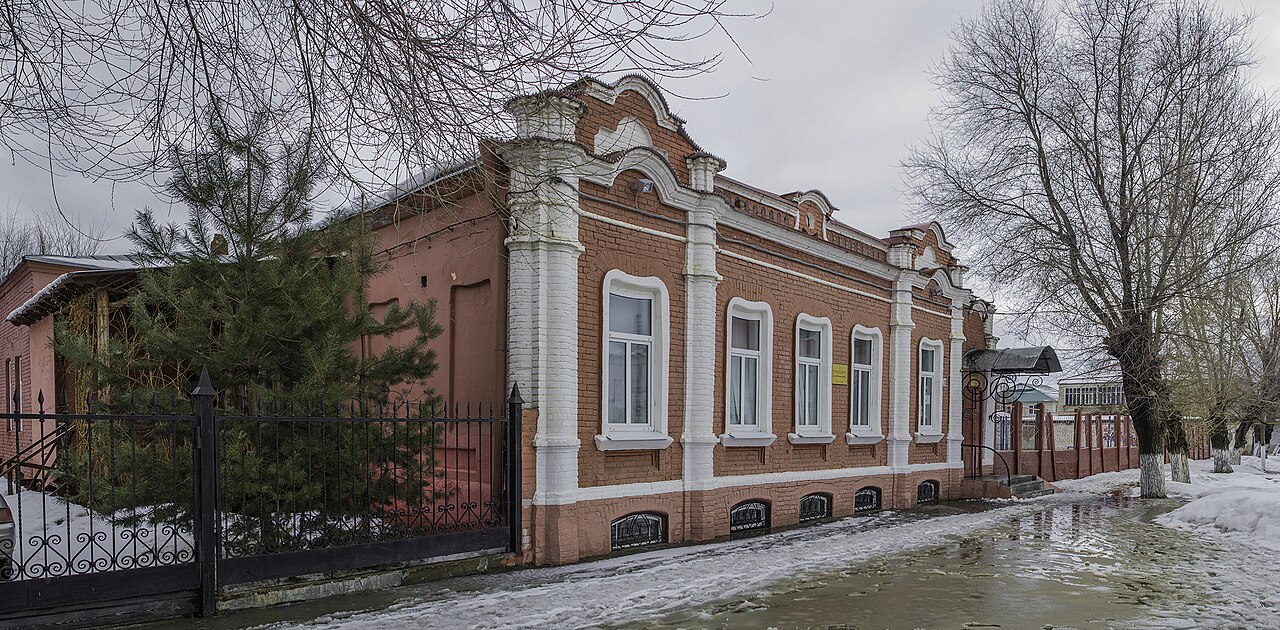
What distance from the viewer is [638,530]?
10.3 m

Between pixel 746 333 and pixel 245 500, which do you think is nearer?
pixel 245 500

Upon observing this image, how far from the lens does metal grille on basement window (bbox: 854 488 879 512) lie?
14570mm

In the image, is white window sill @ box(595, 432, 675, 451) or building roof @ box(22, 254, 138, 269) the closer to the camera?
white window sill @ box(595, 432, 675, 451)

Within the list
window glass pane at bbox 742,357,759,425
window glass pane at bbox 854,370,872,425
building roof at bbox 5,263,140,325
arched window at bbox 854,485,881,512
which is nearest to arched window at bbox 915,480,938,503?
arched window at bbox 854,485,881,512

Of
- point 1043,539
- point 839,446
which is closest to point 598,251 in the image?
point 839,446

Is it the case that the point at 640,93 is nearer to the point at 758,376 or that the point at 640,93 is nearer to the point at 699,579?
the point at 758,376

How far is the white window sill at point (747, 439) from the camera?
1132cm

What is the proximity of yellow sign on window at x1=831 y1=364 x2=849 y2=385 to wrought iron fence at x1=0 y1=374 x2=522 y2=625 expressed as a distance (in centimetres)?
631

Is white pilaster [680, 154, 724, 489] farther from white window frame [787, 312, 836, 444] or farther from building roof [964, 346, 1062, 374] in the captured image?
building roof [964, 346, 1062, 374]

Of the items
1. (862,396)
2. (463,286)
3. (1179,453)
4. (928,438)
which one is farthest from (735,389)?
(1179,453)

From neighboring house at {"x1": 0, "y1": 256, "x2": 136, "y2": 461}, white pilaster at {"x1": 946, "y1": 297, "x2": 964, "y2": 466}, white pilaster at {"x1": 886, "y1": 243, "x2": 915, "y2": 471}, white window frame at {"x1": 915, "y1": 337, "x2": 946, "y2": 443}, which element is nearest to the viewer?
neighboring house at {"x1": 0, "y1": 256, "x2": 136, "y2": 461}

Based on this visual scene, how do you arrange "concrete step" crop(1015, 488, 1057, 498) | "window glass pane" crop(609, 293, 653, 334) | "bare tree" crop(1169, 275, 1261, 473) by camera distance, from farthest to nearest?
1. "bare tree" crop(1169, 275, 1261, 473)
2. "concrete step" crop(1015, 488, 1057, 498)
3. "window glass pane" crop(609, 293, 653, 334)

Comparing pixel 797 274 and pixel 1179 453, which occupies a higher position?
pixel 797 274

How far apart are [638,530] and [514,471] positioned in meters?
2.12
